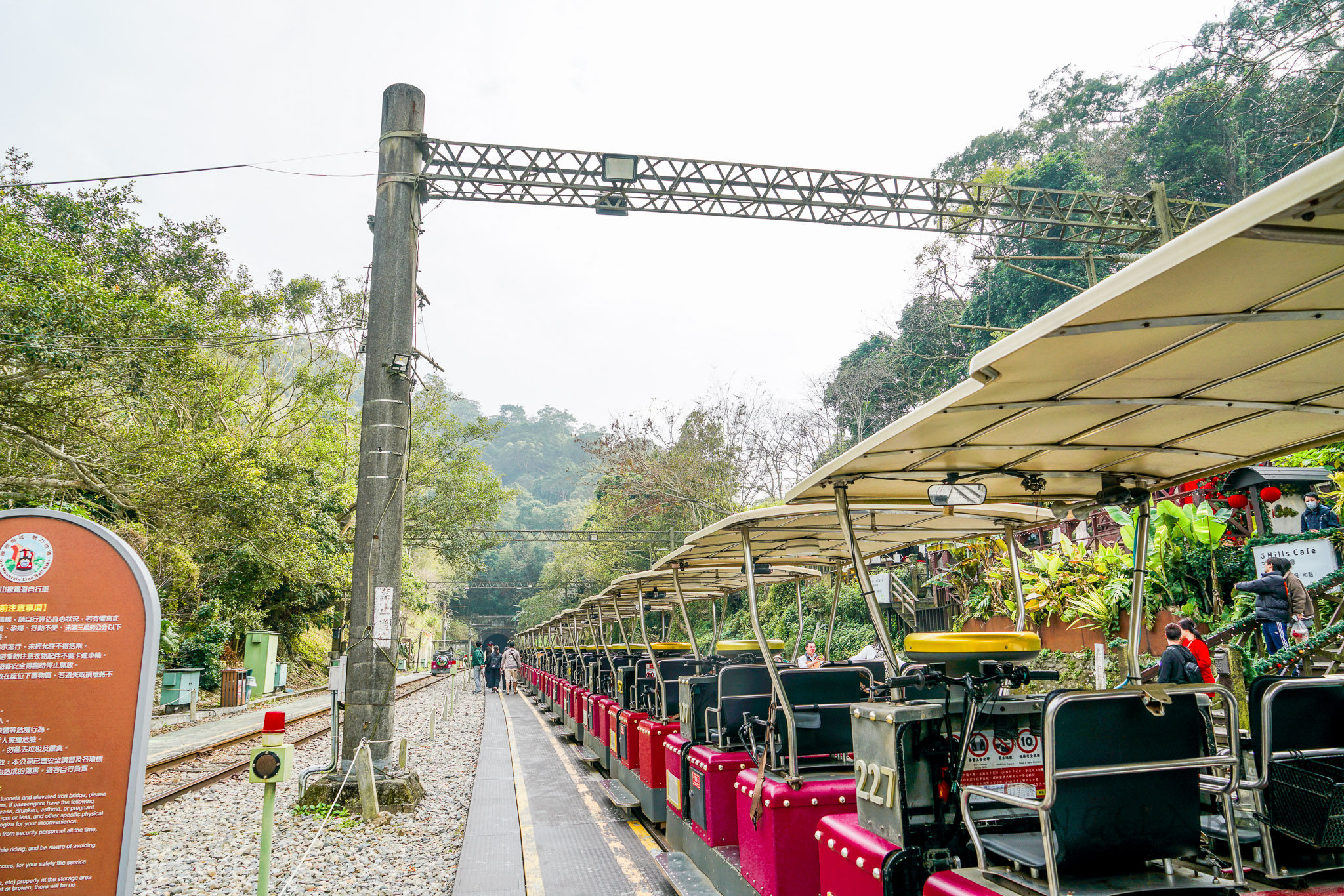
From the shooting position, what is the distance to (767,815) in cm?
422

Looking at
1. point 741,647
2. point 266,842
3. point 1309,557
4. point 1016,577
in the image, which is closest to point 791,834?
point 1016,577

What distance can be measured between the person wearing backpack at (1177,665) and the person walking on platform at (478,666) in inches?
1049

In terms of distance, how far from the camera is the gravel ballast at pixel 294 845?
5.91 meters

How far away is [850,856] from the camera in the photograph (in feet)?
10.9

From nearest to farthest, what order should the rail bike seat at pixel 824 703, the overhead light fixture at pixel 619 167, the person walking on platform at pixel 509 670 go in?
the rail bike seat at pixel 824 703 → the overhead light fixture at pixel 619 167 → the person walking on platform at pixel 509 670

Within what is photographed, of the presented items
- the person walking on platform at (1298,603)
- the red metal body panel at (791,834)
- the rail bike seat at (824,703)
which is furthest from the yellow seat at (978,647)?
the person walking on platform at (1298,603)

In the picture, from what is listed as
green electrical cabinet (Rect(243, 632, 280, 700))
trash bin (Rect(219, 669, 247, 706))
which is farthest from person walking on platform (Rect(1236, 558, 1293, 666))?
green electrical cabinet (Rect(243, 632, 280, 700))

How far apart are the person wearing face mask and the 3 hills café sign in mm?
11366

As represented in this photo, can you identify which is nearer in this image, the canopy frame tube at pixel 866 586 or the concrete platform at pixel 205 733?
the canopy frame tube at pixel 866 586

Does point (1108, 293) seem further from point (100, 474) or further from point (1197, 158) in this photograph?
point (1197, 158)

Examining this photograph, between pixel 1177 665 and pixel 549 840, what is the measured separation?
18.3ft

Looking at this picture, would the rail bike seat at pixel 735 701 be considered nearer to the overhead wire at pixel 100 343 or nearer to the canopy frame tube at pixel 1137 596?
the canopy frame tube at pixel 1137 596

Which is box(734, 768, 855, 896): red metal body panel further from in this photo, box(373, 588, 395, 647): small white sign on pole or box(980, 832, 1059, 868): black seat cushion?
box(373, 588, 395, 647): small white sign on pole

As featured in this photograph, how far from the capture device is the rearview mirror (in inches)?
151
